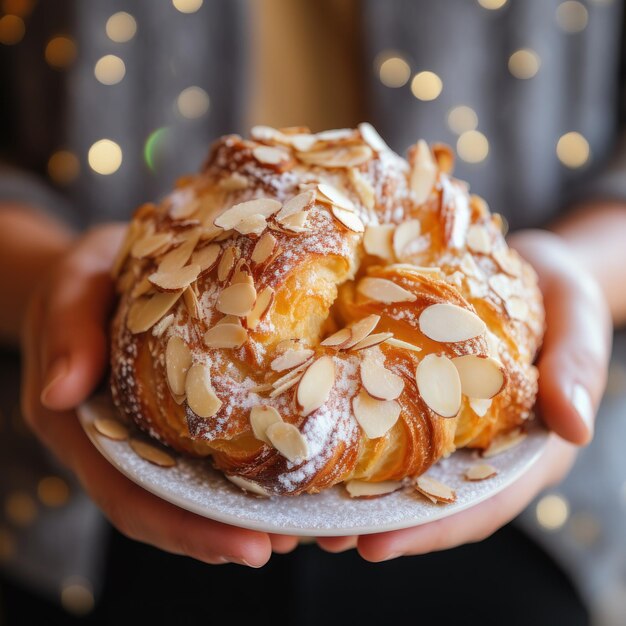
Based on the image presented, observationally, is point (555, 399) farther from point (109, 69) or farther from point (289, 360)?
point (109, 69)

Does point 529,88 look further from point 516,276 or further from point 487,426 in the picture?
point 487,426

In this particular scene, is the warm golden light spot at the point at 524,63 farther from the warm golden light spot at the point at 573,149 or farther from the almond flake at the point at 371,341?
the almond flake at the point at 371,341

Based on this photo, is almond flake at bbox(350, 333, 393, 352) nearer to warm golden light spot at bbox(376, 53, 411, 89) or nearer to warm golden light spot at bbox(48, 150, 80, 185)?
warm golden light spot at bbox(376, 53, 411, 89)

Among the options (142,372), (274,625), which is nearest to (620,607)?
(274,625)

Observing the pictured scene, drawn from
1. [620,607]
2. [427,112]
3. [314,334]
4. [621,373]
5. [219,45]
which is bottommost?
[620,607]

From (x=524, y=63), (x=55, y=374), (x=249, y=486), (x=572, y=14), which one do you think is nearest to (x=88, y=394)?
(x=55, y=374)
